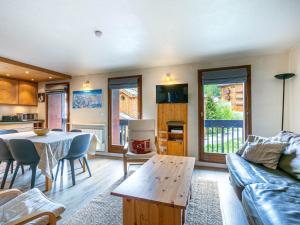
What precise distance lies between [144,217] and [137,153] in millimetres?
1771

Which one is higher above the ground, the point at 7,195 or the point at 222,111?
the point at 222,111

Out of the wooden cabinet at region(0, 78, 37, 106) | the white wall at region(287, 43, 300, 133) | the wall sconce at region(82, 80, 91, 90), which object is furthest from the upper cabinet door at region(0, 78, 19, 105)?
the white wall at region(287, 43, 300, 133)

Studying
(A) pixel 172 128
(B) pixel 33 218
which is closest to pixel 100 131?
(A) pixel 172 128

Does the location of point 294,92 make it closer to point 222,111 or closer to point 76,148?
point 222,111

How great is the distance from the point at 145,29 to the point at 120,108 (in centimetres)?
257

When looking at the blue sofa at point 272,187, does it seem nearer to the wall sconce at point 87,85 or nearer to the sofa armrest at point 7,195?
the sofa armrest at point 7,195

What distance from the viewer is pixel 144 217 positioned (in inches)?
56.5

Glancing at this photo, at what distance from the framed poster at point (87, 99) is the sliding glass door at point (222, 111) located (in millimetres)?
2662

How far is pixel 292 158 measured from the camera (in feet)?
6.23

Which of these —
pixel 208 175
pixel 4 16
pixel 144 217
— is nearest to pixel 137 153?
pixel 208 175

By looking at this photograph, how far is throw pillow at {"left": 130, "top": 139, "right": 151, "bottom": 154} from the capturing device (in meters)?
3.25

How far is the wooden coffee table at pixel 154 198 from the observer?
1347mm

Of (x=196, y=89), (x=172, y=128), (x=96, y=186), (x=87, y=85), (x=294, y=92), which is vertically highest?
(x=87, y=85)

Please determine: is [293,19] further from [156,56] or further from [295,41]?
[156,56]
